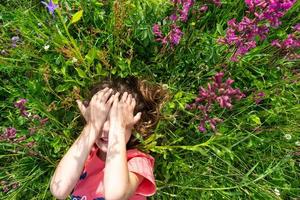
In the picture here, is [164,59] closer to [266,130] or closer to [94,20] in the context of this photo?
[94,20]

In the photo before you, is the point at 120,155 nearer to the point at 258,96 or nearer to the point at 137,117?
the point at 137,117

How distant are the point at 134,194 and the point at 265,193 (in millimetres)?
762

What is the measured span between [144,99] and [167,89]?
0.59 feet

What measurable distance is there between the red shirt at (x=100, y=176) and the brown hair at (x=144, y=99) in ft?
0.47

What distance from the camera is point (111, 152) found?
1968mm

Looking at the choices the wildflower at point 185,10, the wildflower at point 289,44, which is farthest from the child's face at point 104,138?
the wildflower at point 289,44

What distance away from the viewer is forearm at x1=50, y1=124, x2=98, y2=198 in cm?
205

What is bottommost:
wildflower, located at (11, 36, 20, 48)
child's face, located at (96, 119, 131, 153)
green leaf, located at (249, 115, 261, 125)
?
green leaf, located at (249, 115, 261, 125)

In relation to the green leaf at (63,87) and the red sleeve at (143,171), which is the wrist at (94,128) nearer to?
the red sleeve at (143,171)

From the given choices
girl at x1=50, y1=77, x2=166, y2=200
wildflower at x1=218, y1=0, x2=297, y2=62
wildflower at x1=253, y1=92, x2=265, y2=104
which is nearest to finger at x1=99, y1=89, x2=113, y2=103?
girl at x1=50, y1=77, x2=166, y2=200

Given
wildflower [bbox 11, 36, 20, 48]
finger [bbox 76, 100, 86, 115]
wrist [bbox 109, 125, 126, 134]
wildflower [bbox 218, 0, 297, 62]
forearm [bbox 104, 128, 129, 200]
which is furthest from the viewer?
wildflower [bbox 11, 36, 20, 48]

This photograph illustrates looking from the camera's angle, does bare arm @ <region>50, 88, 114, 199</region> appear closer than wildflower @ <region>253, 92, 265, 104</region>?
Yes

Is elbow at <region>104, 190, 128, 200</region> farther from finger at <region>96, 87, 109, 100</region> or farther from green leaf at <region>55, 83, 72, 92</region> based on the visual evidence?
green leaf at <region>55, 83, 72, 92</region>

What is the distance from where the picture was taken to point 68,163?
2068 millimetres
